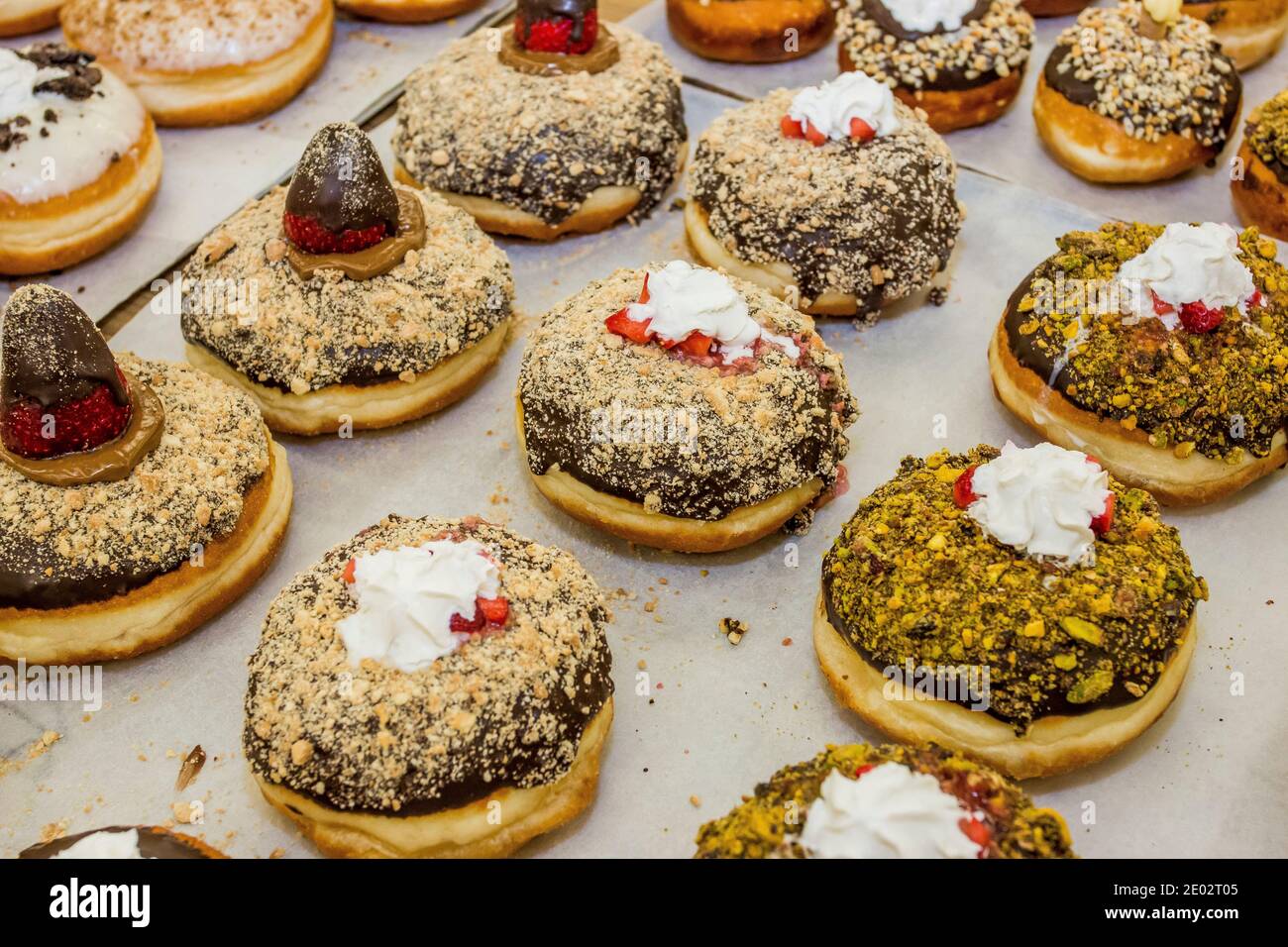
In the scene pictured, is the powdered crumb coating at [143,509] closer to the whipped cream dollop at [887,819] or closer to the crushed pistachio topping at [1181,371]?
the whipped cream dollop at [887,819]

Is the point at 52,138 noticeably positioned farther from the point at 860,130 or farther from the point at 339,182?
the point at 860,130

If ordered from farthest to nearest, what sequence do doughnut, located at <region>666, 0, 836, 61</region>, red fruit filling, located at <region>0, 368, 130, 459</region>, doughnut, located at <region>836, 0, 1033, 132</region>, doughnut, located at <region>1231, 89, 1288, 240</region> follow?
doughnut, located at <region>666, 0, 836, 61</region>
doughnut, located at <region>836, 0, 1033, 132</region>
doughnut, located at <region>1231, 89, 1288, 240</region>
red fruit filling, located at <region>0, 368, 130, 459</region>

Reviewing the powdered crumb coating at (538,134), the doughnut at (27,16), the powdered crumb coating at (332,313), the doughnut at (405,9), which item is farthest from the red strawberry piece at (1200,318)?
the doughnut at (27,16)

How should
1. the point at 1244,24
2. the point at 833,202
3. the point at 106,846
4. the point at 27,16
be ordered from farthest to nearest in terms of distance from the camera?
1. the point at 27,16
2. the point at 1244,24
3. the point at 833,202
4. the point at 106,846

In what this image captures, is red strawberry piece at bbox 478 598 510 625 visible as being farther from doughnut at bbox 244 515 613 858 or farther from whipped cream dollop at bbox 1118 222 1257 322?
whipped cream dollop at bbox 1118 222 1257 322

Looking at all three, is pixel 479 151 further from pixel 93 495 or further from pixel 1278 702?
pixel 1278 702

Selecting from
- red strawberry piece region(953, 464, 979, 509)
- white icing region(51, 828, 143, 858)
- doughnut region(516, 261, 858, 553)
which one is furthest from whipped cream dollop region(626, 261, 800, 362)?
white icing region(51, 828, 143, 858)

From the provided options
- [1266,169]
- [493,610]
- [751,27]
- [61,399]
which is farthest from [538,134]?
[1266,169]
